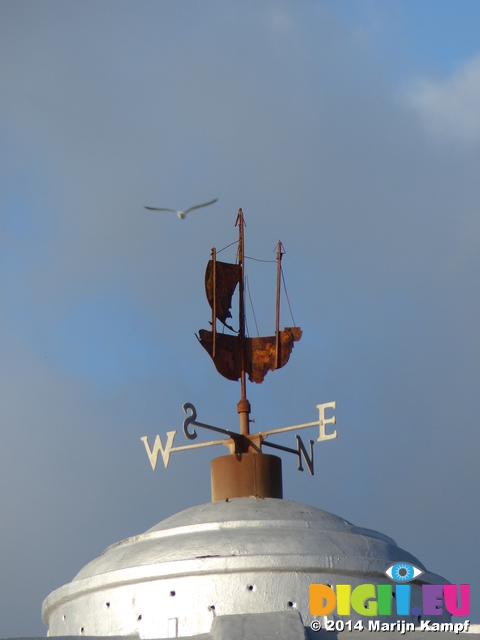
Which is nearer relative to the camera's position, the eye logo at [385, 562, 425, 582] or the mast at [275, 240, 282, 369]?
the eye logo at [385, 562, 425, 582]

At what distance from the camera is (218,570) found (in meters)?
16.1

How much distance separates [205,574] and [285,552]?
3.51 feet

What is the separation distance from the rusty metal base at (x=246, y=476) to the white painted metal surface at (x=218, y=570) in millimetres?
459

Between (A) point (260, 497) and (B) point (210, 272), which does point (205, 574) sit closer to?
(A) point (260, 497)

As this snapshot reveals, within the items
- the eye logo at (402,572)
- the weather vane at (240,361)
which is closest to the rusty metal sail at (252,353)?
the weather vane at (240,361)

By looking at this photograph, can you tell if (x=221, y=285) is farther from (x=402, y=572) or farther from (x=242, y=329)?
(x=402, y=572)

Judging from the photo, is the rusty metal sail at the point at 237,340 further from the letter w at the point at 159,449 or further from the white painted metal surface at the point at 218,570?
the white painted metal surface at the point at 218,570

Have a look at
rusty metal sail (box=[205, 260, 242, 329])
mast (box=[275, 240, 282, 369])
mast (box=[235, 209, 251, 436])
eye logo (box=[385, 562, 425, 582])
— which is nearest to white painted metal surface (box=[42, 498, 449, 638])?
eye logo (box=[385, 562, 425, 582])

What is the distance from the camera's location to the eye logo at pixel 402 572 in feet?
55.1

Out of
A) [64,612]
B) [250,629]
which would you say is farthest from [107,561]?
[250,629]

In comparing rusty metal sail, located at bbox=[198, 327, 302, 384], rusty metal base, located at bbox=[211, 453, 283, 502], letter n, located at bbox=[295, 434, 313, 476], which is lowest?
rusty metal base, located at bbox=[211, 453, 283, 502]

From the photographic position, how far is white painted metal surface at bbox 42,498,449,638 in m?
16.0

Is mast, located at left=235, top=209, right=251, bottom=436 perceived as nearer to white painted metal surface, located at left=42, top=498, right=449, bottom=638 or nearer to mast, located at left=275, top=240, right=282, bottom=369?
mast, located at left=275, top=240, right=282, bottom=369

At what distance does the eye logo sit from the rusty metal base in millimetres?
2232
